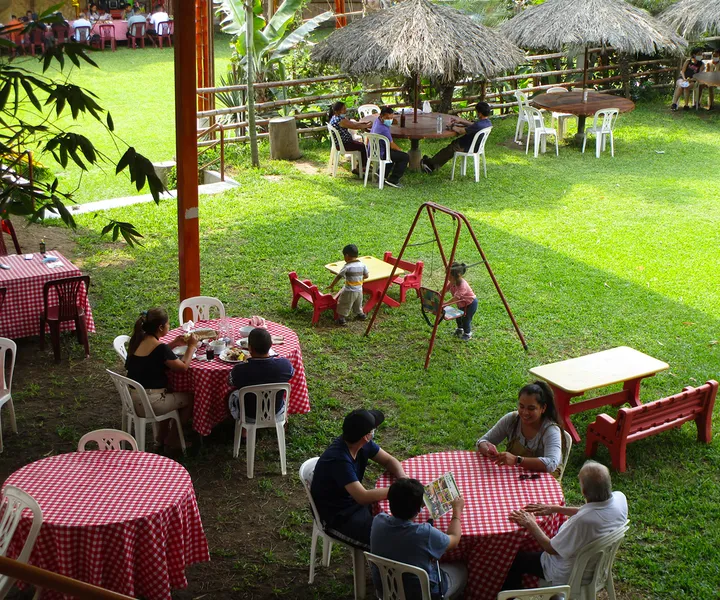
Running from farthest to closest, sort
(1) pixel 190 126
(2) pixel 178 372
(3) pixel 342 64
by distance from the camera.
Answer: (3) pixel 342 64
(1) pixel 190 126
(2) pixel 178 372

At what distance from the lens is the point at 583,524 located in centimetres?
449

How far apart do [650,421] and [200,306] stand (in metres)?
4.44

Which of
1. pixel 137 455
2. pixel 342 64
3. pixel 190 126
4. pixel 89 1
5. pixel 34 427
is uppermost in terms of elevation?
pixel 89 1

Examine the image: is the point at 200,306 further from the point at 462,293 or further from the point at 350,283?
the point at 462,293

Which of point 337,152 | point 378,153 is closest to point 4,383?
point 378,153

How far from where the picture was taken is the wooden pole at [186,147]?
24.6ft

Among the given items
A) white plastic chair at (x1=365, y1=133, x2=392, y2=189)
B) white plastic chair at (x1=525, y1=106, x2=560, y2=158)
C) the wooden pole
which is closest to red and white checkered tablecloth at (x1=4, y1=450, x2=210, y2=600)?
the wooden pole

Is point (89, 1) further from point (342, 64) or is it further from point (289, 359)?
point (289, 359)

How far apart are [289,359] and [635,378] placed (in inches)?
120

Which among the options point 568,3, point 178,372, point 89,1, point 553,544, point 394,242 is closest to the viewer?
point 553,544

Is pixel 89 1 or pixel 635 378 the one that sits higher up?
pixel 89 1

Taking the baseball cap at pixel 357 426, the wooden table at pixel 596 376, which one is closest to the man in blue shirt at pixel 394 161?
the wooden table at pixel 596 376

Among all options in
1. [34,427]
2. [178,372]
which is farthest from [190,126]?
[34,427]

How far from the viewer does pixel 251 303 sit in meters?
9.74
